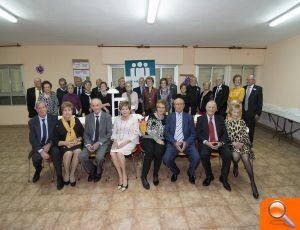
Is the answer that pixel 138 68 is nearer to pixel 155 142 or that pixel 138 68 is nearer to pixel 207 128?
pixel 155 142

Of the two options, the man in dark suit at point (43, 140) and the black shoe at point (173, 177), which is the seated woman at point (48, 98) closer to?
the man in dark suit at point (43, 140)

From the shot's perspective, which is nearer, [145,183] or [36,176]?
[145,183]

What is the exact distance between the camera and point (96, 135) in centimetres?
310

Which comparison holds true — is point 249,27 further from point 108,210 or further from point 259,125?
point 108,210

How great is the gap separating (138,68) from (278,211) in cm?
597

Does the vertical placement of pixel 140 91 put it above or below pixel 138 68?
below

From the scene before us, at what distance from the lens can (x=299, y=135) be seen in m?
5.01

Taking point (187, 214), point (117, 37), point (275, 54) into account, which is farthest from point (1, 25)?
point (275, 54)

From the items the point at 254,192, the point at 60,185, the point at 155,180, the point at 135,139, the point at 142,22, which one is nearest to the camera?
the point at 254,192

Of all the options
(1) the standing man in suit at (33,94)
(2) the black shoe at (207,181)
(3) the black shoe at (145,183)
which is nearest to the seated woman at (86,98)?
(1) the standing man in suit at (33,94)

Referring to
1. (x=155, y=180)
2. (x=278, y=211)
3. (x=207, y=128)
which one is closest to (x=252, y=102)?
(x=207, y=128)

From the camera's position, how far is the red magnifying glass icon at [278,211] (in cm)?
94

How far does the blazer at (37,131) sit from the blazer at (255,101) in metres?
3.92

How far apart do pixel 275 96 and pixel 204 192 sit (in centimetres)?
478
